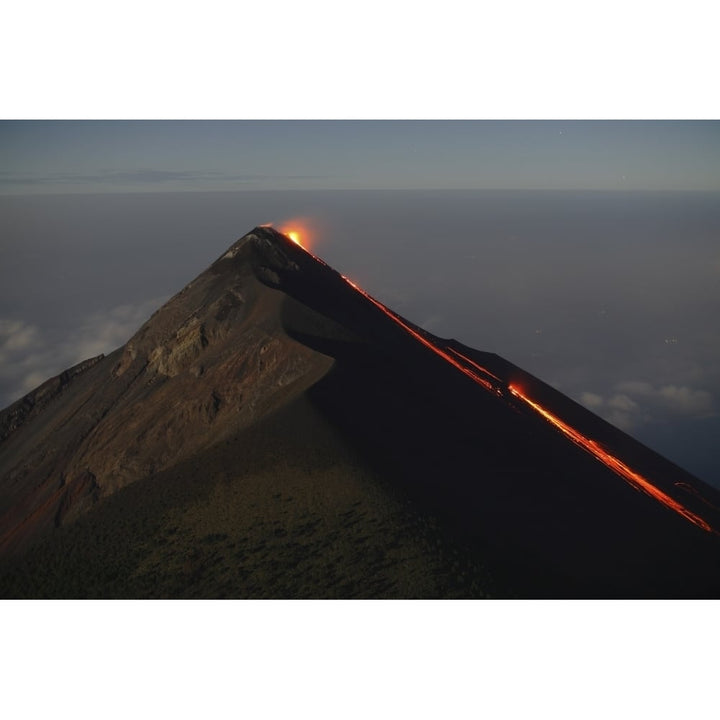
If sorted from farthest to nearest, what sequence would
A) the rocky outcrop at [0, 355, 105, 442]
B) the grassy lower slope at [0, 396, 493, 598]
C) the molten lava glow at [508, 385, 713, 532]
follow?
the rocky outcrop at [0, 355, 105, 442] < the molten lava glow at [508, 385, 713, 532] < the grassy lower slope at [0, 396, 493, 598]

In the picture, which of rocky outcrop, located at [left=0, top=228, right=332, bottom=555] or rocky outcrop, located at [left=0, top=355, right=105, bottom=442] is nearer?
rocky outcrop, located at [left=0, top=228, right=332, bottom=555]

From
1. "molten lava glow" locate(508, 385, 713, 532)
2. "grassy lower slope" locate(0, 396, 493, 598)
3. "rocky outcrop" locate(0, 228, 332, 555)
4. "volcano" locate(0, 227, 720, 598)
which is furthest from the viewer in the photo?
"molten lava glow" locate(508, 385, 713, 532)

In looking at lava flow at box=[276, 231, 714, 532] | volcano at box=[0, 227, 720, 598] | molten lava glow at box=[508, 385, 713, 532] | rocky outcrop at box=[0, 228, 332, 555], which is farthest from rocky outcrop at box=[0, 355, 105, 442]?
molten lava glow at box=[508, 385, 713, 532]

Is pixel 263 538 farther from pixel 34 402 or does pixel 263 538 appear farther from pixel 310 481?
pixel 34 402

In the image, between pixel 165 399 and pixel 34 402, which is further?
pixel 34 402

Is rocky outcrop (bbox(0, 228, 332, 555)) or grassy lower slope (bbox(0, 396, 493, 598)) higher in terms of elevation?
rocky outcrop (bbox(0, 228, 332, 555))

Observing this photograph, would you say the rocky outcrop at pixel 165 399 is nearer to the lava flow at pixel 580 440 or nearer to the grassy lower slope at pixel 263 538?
the grassy lower slope at pixel 263 538

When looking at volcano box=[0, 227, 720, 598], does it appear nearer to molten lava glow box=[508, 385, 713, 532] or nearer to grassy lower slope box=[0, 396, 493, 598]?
grassy lower slope box=[0, 396, 493, 598]

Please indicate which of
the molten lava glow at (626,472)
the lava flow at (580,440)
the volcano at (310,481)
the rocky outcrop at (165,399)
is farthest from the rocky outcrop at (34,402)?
the molten lava glow at (626,472)

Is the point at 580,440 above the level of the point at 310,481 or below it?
above

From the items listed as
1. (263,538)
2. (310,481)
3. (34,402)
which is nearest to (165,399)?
(310,481)
